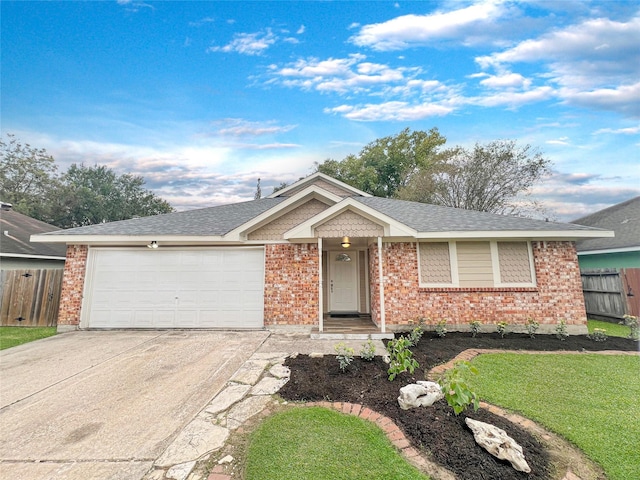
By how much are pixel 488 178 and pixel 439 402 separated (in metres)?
20.7

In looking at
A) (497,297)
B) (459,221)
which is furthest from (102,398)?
(459,221)

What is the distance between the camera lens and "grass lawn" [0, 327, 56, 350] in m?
6.70

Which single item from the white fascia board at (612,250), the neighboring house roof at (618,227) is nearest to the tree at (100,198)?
the neighboring house roof at (618,227)

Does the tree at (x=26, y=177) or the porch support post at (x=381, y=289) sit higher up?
the tree at (x=26, y=177)

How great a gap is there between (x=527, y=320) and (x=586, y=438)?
525 centimetres

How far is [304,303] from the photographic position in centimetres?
753

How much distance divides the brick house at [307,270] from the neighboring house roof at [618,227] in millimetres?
3040

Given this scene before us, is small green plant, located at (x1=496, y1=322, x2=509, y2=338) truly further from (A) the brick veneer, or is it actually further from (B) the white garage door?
(B) the white garage door

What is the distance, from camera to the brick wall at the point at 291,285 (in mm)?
7523

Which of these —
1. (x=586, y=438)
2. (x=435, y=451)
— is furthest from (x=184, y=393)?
(x=586, y=438)

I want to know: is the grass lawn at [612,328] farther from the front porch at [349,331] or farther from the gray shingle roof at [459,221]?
the front porch at [349,331]

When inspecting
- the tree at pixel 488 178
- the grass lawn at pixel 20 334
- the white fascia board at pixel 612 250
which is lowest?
the grass lawn at pixel 20 334

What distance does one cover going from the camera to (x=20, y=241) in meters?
11.7

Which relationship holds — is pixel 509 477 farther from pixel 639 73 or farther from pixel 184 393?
pixel 639 73
